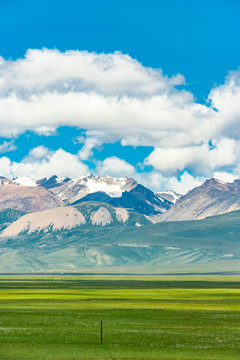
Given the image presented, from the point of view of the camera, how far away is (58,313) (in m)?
87.2

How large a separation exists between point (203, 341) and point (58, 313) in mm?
33699

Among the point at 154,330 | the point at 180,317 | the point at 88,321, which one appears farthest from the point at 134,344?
the point at 180,317

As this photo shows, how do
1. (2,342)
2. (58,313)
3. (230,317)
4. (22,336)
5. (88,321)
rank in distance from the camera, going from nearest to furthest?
(2,342)
(22,336)
(88,321)
(230,317)
(58,313)

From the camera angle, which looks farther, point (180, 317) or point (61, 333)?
point (180, 317)

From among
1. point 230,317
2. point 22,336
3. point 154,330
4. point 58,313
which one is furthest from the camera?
point 58,313

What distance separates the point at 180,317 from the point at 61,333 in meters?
22.3

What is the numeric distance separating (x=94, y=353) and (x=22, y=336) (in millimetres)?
12481

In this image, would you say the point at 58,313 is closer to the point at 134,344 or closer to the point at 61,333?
the point at 61,333

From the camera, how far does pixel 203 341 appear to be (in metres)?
58.4

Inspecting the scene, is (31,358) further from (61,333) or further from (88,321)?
(88,321)

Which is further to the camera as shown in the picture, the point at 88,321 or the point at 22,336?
the point at 88,321

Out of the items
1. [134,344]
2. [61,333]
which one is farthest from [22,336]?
[134,344]

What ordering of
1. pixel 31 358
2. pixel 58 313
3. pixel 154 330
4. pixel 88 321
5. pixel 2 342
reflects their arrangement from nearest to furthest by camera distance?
pixel 31 358 → pixel 2 342 → pixel 154 330 → pixel 88 321 → pixel 58 313

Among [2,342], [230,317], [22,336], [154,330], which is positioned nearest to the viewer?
[2,342]
